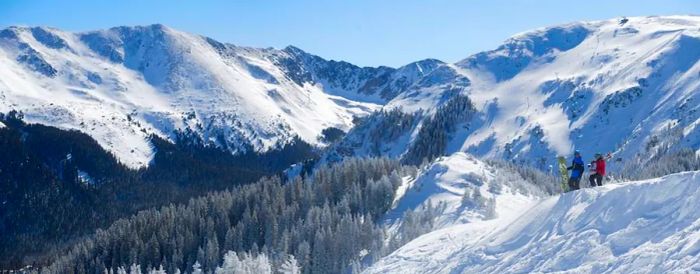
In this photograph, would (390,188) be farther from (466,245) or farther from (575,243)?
(575,243)

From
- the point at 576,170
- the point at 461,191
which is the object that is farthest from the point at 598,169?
the point at 461,191

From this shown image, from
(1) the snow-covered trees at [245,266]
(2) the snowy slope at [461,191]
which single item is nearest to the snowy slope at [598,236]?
(1) the snow-covered trees at [245,266]

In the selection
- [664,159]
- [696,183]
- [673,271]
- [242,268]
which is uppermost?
[696,183]

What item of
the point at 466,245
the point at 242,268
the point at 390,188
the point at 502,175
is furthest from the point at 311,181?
the point at 466,245

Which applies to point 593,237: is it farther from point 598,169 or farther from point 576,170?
point 576,170

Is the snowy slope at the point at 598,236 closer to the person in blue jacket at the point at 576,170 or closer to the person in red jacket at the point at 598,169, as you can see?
the person in blue jacket at the point at 576,170

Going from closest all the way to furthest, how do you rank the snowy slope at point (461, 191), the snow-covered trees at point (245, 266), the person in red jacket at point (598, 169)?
the person in red jacket at point (598, 169)
the snow-covered trees at point (245, 266)
the snowy slope at point (461, 191)
